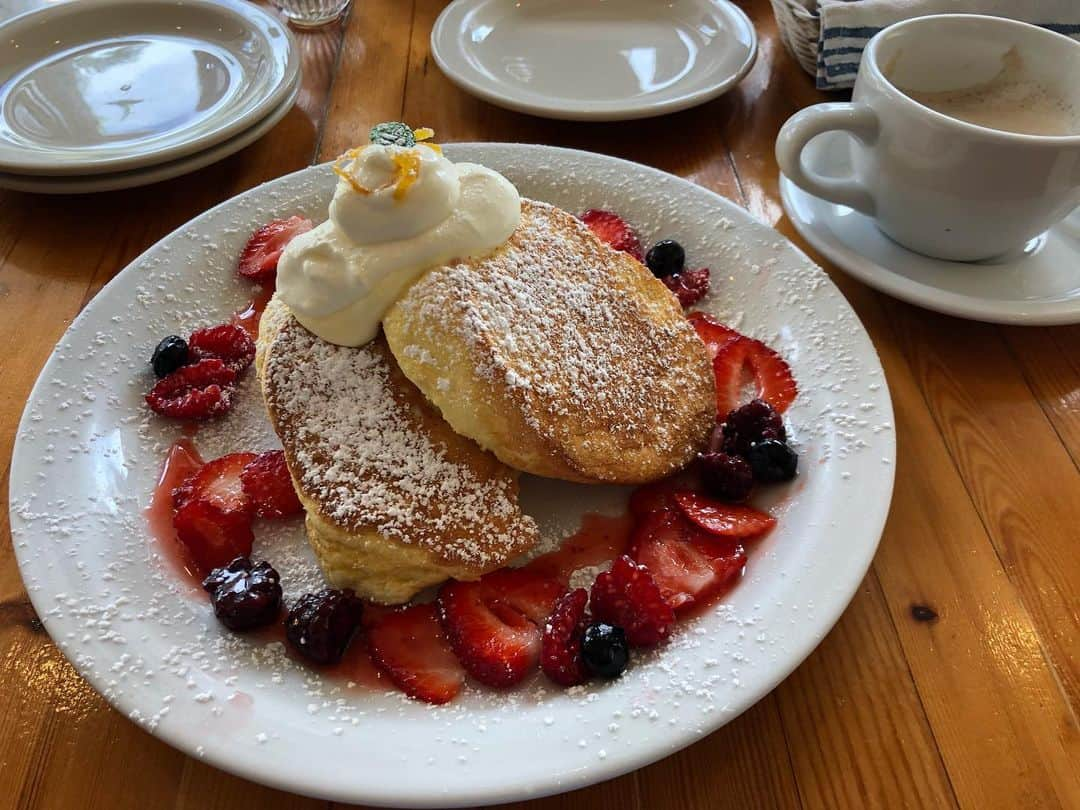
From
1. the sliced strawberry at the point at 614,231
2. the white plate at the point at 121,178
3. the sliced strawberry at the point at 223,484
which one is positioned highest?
the white plate at the point at 121,178

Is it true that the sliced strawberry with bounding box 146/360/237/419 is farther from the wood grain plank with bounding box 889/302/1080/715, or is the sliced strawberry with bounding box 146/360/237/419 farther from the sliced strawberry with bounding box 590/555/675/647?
the wood grain plank with bounding box 889/302/1080/715

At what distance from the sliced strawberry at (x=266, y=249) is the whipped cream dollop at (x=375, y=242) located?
0.86 ft

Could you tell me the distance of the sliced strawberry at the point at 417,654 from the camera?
2.94 ft

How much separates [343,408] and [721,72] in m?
1.32

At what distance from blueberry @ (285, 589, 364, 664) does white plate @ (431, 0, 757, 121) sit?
1176mm

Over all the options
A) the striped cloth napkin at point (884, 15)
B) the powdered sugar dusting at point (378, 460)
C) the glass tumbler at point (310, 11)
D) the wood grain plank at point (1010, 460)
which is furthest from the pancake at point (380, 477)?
the glass tumbler at point (310, 11)

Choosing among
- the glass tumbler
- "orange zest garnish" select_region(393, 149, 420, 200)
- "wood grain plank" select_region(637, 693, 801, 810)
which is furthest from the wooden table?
the glass tumbler

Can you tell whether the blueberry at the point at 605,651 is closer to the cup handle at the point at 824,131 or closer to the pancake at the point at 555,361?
the pancake at the point at 555,361

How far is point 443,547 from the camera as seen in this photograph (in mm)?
963

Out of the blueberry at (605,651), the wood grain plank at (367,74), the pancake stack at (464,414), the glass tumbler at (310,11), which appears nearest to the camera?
the blueberry at (605,651)

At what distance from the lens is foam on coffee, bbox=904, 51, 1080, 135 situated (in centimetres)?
142

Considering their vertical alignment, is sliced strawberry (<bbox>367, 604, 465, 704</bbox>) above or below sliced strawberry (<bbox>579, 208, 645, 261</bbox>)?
below

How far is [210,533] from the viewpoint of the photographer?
102 centimetres

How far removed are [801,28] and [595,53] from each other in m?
0.48
